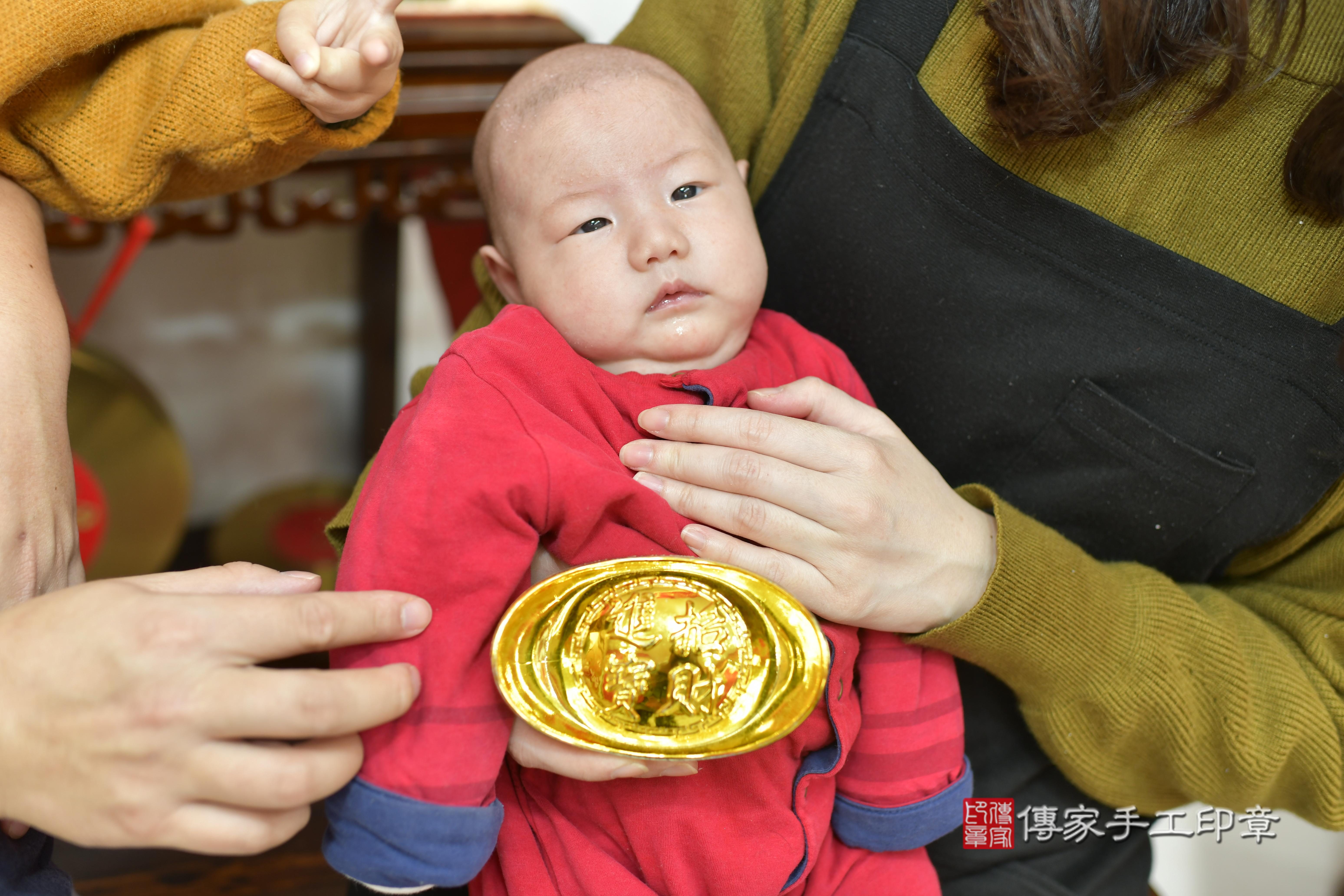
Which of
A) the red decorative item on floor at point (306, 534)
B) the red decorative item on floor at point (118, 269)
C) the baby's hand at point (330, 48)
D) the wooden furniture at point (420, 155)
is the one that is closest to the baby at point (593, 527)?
the baby's hand at point (330, 48)

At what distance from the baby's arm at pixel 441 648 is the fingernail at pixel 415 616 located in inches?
0.5

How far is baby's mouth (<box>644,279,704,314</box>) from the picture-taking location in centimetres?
79

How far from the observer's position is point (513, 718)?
2.22 ft

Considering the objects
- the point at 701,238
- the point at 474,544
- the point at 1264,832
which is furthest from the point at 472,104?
the point at 1264,832

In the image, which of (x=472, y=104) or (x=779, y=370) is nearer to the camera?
(x=779, y=370)

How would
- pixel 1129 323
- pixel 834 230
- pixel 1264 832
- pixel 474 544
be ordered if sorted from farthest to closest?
pixel 1264 832
pixel 834 230
pixel 1129 323
pixel 474 544

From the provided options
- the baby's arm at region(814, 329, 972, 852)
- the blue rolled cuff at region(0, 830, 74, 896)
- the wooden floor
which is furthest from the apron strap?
the wooden floor

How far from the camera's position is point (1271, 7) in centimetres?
72

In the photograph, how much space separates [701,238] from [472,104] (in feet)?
2.18

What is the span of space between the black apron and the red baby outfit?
86 millimetres

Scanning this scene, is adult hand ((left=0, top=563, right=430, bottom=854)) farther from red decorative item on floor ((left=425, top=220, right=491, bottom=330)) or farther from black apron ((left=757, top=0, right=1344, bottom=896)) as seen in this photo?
red decorative item on floor ((left=425, top=220, right=491, bottom=330))

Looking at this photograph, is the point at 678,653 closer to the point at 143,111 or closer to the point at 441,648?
the point at 441,648

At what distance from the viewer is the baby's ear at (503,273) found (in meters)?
0.90

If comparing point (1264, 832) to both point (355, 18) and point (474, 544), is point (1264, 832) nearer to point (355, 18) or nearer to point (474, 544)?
point (474, 544)
